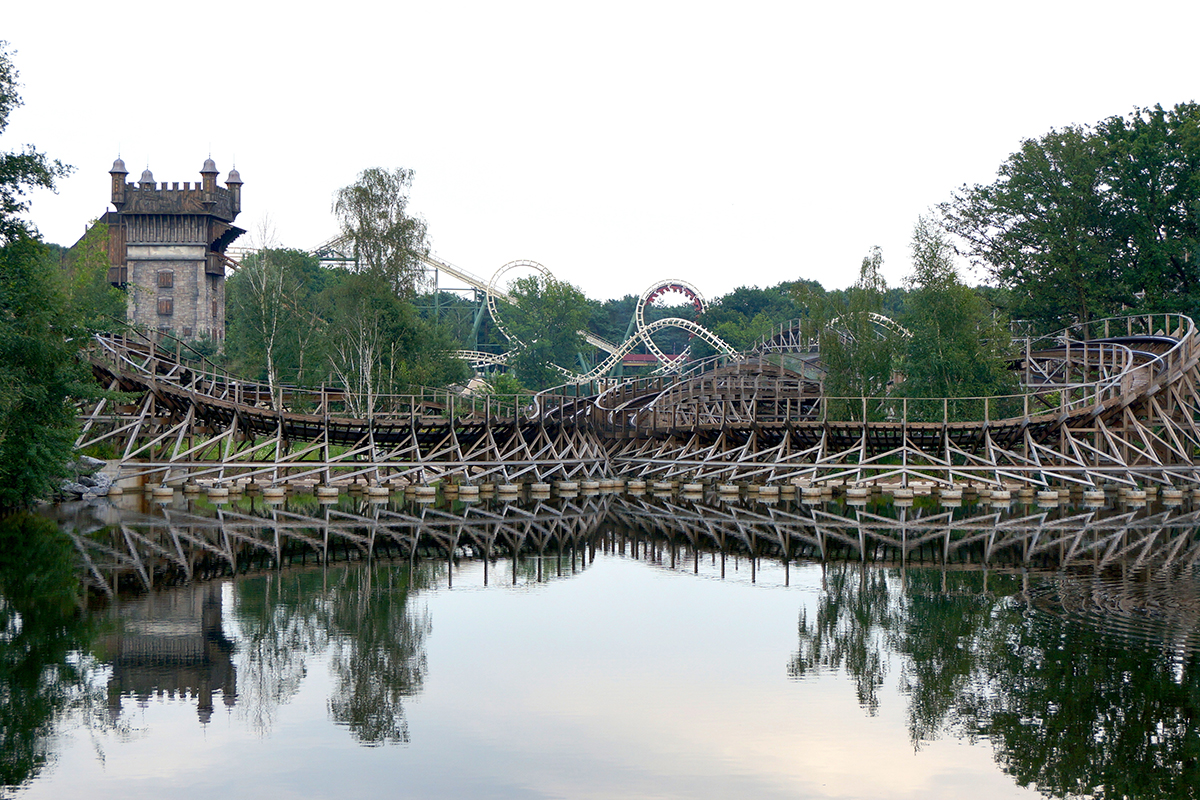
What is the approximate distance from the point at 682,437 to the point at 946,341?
10154 mm

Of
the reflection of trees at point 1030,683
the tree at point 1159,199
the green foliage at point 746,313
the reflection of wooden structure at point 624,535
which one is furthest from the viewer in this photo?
the green foliage at point 746,313

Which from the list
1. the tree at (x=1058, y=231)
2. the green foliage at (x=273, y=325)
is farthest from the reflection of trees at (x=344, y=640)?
the tree at (x=1058, y=231)

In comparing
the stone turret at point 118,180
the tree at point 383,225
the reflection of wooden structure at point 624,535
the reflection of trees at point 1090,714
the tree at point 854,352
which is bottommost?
the reflection of trees at point 1090,714

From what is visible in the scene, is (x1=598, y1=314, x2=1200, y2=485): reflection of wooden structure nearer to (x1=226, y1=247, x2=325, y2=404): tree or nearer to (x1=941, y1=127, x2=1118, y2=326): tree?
(x1=941, y1=127, x2=1118, y2=326): tree

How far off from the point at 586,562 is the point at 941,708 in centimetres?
1171

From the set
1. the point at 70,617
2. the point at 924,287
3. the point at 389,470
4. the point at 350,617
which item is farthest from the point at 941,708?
the point at 924,287

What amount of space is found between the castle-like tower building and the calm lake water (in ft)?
153

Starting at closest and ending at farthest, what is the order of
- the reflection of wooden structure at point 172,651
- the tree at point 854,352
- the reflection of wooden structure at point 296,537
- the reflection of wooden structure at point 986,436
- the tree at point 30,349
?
the reflection of wooden structure at point 172,651
the reflection of wooden structure at point 296,537
the tree at point 30,349
the reflection of wooden structure at point 986,436
the tree at point 854,352

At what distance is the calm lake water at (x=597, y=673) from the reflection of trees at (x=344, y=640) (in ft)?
0.18

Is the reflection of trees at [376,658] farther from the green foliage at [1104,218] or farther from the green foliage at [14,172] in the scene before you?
the green foliage at [1104,218]

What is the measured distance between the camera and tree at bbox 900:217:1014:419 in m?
42.2

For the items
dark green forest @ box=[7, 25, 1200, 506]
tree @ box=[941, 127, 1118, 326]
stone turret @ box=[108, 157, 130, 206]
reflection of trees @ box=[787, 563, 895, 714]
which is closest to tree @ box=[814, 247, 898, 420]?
dark green forest @ box=[7, 25, 1200, 506]

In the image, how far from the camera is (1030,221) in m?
52.4

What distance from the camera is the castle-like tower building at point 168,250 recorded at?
67250 millimetres
